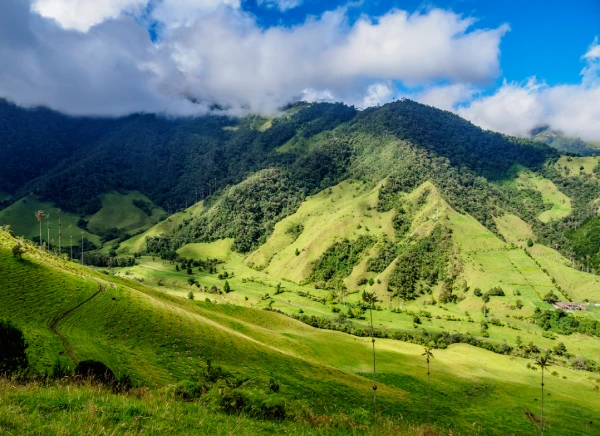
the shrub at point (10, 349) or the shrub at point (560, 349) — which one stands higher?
the shrub at point (10, 349)

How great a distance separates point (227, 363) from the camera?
5212 cm

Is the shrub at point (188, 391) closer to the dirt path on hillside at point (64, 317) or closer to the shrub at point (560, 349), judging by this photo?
the dirt path on hillside at point (64, 317)

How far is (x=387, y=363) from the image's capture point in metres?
98.9

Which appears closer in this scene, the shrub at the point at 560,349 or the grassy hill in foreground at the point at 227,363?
the grassy hill in foreground at the point at 227,363

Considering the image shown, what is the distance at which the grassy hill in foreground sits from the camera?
1775 cm

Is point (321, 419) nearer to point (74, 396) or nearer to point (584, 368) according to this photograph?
point (74, 396)

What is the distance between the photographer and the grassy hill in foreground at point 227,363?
1775 centimetres

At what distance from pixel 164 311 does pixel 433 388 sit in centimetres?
6600

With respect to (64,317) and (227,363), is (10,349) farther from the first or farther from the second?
(227,363)

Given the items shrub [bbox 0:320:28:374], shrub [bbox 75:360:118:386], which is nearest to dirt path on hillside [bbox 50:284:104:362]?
shrub [bbox 75:360:118:386]

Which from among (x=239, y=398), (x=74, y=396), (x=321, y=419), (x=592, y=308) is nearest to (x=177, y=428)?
(x=74, y=396)

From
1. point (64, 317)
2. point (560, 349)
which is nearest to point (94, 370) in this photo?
point (64, 317)

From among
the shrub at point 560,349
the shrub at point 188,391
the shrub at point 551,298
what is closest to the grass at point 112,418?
the shrub at point 188,391

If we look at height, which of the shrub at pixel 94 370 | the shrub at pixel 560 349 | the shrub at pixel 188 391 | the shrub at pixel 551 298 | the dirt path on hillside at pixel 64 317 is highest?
the shrub at pixel 188 391
